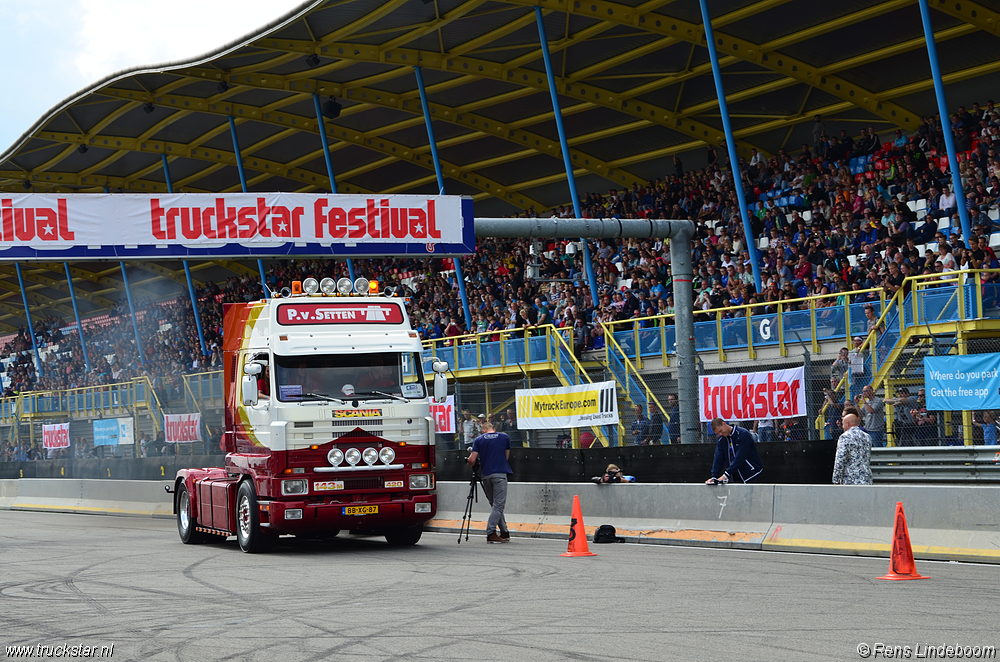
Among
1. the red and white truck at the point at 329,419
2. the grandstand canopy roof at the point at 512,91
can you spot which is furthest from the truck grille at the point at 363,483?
the grandstand canopy roof at the point at 512,91

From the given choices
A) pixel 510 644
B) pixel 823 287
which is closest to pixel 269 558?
pixel 510 644

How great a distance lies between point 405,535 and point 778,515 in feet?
16.6

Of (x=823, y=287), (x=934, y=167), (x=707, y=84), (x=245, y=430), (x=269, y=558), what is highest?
(x=707, y=84)

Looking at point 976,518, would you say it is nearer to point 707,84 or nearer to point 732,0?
point 732,0

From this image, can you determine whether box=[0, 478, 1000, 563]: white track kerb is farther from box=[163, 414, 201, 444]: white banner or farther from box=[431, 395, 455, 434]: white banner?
box=[163, 414, 201, 444]: white banner

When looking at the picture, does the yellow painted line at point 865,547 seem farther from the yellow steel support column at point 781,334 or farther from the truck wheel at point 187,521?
the truck wheel at point 187,521

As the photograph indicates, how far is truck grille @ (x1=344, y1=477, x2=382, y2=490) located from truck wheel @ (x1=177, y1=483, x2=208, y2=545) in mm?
3677

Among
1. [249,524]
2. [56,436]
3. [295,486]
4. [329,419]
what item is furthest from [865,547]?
[56,436]

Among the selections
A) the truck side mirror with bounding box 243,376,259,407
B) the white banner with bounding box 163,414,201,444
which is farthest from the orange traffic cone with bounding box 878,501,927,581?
the white banner with bounding box 163,414,201,444

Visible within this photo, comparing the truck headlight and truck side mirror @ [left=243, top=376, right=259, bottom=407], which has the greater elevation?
truck side mirror @ [left=243, top=376, right=259, bottom=407]

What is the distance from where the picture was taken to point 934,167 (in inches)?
1023

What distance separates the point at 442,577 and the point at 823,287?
1387 centimetres

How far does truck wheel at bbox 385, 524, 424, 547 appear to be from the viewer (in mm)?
16375
